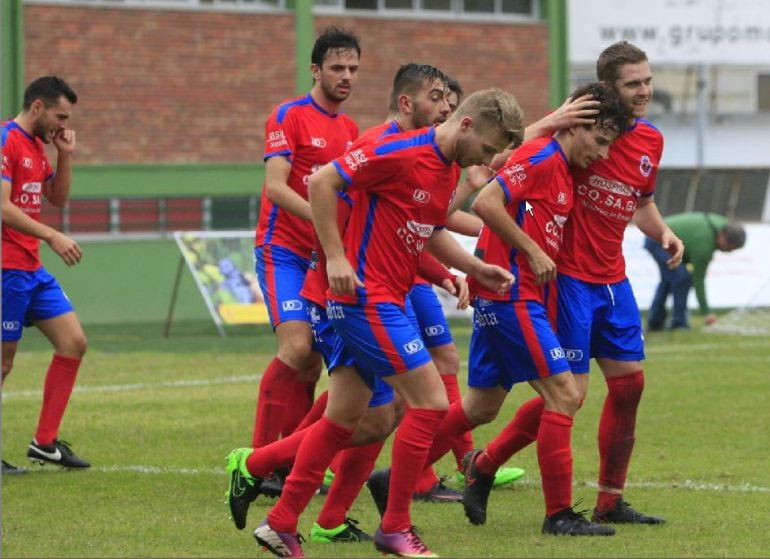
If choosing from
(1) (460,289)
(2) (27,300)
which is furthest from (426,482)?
(2) (27,300)

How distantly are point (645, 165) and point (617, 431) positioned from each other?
4.30ft

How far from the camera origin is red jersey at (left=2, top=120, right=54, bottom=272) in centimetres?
962

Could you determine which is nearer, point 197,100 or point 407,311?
point 407,311

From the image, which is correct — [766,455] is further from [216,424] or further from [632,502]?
[216,424]

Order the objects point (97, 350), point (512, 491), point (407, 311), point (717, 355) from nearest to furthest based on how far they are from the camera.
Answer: point (407, 311)
point (512, 491)
point (717, 355)
point (97, 350)

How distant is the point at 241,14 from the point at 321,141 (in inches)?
753

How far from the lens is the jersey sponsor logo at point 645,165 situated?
7.75 meters

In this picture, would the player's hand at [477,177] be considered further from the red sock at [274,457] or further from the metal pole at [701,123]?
the metal pole at [701,123]

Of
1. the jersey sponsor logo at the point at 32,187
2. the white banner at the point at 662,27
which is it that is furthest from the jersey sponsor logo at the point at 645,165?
the white banner at the point at 662,27

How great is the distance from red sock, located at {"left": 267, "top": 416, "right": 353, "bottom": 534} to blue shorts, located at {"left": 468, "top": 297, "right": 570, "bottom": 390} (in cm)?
105

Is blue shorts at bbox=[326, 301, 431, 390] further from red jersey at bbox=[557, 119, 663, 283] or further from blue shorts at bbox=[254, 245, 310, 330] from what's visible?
blue shorts at bbox=[254, 245, 310, 330]

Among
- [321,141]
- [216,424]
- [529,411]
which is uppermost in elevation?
[321,141]

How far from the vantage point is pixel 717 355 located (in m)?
17.4

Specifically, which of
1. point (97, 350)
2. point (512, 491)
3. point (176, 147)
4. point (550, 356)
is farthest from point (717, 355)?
point (176, 147)
